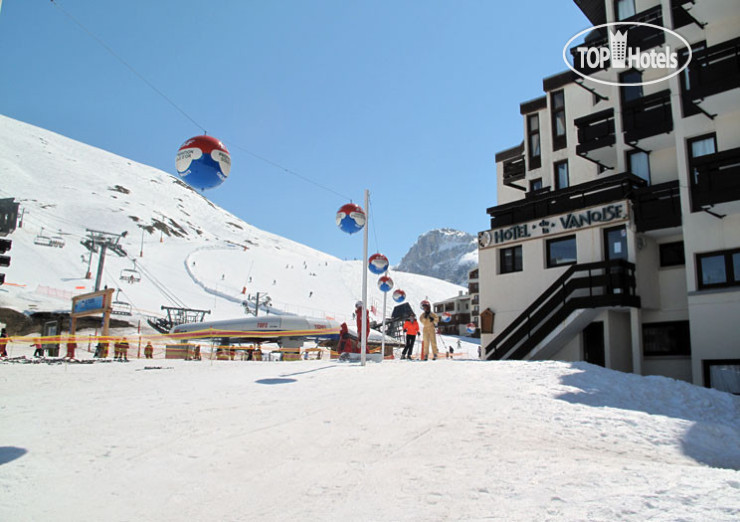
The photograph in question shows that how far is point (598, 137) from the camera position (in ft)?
77.8

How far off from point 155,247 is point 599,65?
309 ft

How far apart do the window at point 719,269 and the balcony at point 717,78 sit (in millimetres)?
5085

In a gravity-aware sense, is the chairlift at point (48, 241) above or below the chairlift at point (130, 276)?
above

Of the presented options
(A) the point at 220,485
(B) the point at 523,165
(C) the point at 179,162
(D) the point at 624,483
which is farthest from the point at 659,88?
(A) the point at 220,485

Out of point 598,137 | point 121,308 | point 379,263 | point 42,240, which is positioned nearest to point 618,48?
point 598,137

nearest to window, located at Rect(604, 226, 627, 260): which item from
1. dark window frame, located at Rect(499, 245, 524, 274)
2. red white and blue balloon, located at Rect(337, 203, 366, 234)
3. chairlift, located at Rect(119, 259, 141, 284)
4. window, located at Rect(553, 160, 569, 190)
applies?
dark window frame, located at Rect(499, 245, 524, 274)

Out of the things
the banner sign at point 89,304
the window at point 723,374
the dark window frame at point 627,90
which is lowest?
the window at point 723,374

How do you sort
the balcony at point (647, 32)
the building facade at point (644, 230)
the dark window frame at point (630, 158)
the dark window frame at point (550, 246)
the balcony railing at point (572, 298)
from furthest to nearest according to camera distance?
the balcony at point (647, 32) < the dark window frame at point (630, 158) < the dark window frame at point (550, 246) < the balcony railing at point (572, 298) < the building facade at point (644, 230)

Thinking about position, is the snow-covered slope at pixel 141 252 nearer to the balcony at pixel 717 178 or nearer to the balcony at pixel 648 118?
the balcony at pixel 648 118

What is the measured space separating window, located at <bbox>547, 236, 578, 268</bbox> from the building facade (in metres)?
0.04

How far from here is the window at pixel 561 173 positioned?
27.0 meters

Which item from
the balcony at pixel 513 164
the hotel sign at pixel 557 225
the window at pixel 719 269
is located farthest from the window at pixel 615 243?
the balcony at pixel 513 164

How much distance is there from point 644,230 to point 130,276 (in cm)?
6625

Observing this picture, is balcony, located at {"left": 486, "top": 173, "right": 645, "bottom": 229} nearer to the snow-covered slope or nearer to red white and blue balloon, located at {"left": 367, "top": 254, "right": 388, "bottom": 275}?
→ red white and blue balloon, located at {"left": 367, "top": 254, "right": 388, "bottom": 275}
